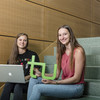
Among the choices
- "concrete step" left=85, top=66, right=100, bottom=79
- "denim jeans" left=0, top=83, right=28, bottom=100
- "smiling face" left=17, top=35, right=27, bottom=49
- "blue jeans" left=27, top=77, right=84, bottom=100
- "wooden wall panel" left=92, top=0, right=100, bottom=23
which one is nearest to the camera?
"blue jeans" left=27, top=77, right=84, bottom=100

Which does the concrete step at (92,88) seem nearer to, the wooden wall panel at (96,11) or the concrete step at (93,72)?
the concrete step at (93,72)

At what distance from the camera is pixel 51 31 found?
4.49m

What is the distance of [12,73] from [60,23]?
8.09 feet

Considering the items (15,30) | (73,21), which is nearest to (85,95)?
(15,30)

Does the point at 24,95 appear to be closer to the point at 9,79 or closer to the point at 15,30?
the point at 9,79

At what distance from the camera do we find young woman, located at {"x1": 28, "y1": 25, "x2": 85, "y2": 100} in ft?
7.29

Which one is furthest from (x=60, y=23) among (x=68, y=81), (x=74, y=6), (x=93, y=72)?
(x=68, y=81)

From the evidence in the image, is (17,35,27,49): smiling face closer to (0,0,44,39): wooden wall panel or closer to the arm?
(0,0,44,39): wooden wall panel

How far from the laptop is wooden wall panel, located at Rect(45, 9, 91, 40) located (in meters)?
1.91

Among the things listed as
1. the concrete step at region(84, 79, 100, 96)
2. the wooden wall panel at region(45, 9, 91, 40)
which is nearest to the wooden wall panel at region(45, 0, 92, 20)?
the wooden wall panel at region(45, 9, 91, 40)

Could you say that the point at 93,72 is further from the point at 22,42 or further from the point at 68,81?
the point at 22,42

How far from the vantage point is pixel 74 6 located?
17.0ft

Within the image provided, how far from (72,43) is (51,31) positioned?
2.07 metres

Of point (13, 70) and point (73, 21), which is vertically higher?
Answer: point (73, 21)
